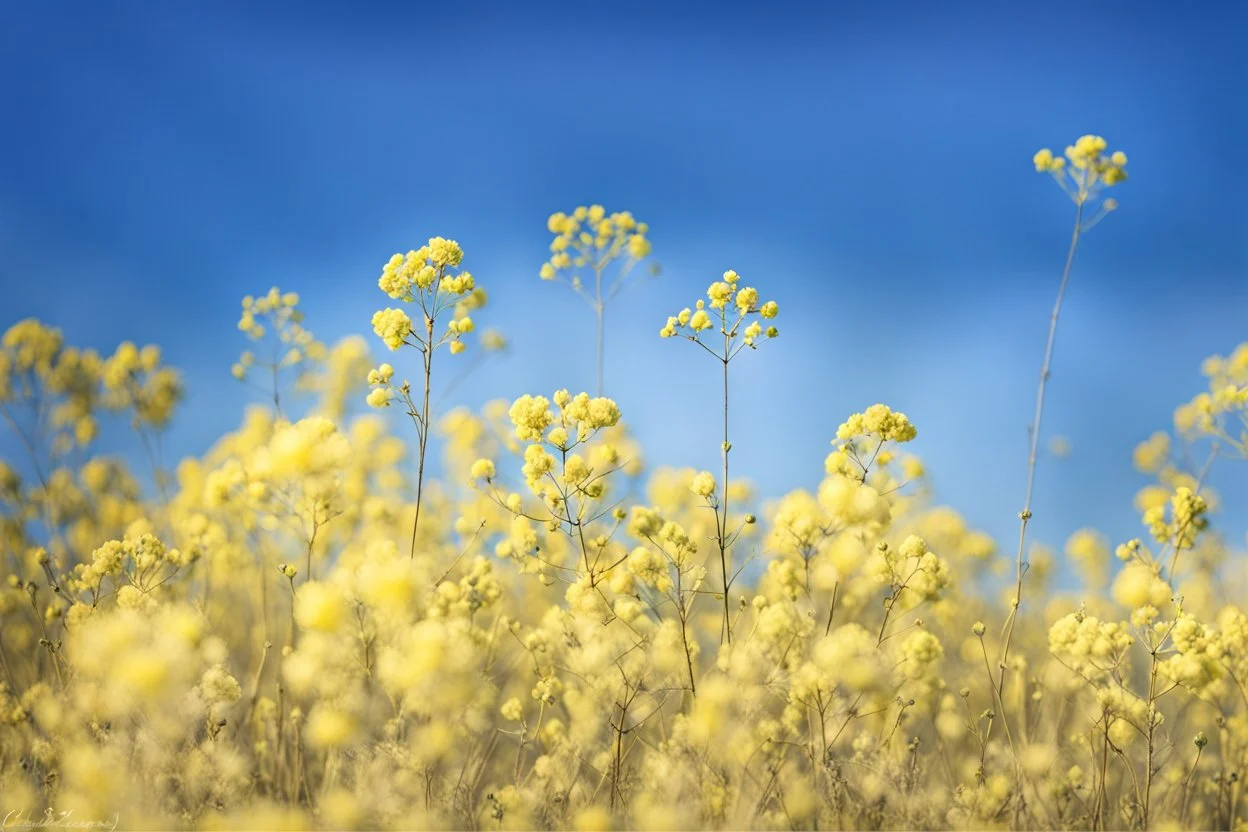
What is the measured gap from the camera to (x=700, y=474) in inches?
143

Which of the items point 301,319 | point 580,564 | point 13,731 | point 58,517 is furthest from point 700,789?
point 58,517

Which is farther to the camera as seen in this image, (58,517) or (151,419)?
(151,419)

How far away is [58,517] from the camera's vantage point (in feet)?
19.5

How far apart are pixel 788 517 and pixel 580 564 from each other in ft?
3.17

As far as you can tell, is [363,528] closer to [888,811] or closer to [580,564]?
[580,564]

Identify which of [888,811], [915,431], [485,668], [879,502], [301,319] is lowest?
[888,811]

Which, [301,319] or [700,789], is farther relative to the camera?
[301,319]

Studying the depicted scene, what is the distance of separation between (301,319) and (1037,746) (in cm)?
518

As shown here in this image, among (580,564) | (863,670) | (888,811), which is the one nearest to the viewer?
(863,670)

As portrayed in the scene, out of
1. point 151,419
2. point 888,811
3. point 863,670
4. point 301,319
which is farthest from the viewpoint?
point 151,419

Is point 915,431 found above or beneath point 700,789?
above

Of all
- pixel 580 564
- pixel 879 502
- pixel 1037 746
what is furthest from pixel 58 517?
pixel 1037 746

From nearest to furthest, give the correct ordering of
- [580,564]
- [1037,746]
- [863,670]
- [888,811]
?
[863,670], [888,811], [580,564], [1037,746]

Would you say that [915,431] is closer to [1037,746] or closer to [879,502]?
[879,502]
